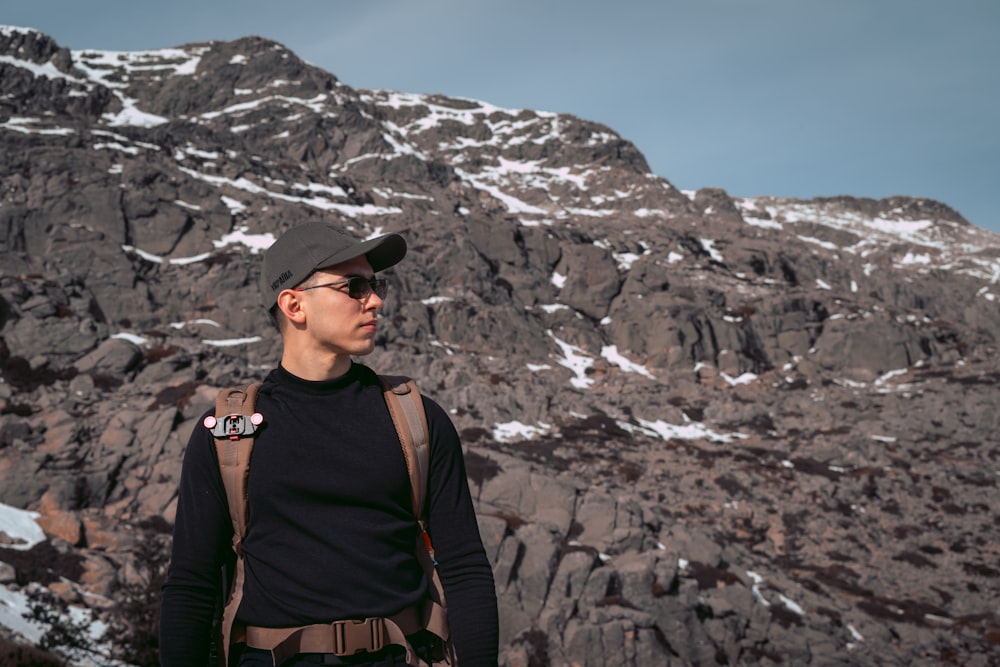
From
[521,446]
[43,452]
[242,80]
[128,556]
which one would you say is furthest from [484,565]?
[242,80]

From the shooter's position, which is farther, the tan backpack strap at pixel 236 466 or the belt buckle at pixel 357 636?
the tan backpack strap at pixel 236 466

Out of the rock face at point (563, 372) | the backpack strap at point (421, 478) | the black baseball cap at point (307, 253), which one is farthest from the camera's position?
the rock face at point (563, 372)

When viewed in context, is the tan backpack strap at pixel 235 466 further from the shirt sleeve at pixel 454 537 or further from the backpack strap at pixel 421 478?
the shirt sleeve at pixel 454 537

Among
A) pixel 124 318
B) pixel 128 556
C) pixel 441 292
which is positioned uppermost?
pixel 441 292

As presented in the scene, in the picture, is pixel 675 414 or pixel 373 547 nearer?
pixel 373 547

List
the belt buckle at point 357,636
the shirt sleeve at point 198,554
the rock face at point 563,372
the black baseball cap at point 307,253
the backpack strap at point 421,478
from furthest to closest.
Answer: the rock face at point 563,372
the black baseball cap at point 307,253
the backpack strap at point 421,478
the shirt sleeve at point 198,554
the belt buckle at point 357,636

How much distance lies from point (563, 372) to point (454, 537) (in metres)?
70.8

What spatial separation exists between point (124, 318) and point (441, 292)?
31.4 m

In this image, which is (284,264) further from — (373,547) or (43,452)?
(43,452)

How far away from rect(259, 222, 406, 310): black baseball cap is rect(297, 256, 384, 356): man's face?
6 centimetres

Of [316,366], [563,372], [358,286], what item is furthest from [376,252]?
[563,372]

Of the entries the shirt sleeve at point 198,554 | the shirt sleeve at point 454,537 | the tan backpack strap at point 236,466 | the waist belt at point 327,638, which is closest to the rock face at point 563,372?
the shirt sleeve at point 198,554

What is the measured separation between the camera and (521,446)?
5194 cm

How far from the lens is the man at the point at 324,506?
283 cm
